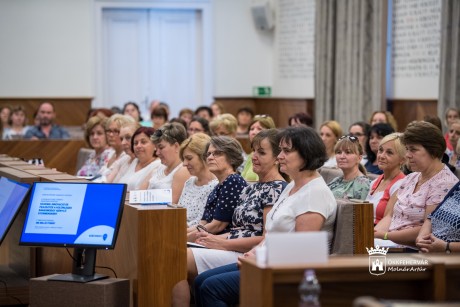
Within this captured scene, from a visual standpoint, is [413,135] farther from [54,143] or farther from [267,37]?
[267,37]

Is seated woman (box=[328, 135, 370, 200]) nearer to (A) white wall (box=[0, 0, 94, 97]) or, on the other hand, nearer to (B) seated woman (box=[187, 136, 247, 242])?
(B) seated woman (box=[187, 136, 247, 242])

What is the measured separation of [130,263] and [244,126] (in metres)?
8.37

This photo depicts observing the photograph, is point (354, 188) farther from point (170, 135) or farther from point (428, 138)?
point (170, 135)

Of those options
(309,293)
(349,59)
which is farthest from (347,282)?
(349,59)

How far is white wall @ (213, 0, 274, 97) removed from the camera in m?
15.3

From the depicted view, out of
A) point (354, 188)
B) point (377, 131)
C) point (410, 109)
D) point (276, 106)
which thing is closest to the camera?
point (354, 188)

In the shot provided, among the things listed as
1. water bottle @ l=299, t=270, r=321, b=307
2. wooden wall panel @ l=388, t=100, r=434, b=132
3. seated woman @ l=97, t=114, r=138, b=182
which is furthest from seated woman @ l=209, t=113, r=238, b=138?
water bottle @ l=299, t=270, r=321, b=307

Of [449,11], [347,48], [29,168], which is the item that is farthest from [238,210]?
[347,48]

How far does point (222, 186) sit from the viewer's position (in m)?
5.37

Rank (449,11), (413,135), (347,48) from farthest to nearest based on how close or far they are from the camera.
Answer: (347,48) < (449,11) < (413,135)

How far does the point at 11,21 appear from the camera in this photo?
1477cm

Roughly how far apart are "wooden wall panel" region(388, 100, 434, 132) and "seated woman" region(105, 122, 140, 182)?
3700 mm

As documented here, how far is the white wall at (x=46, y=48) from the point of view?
48.4 ft

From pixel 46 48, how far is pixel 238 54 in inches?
122
